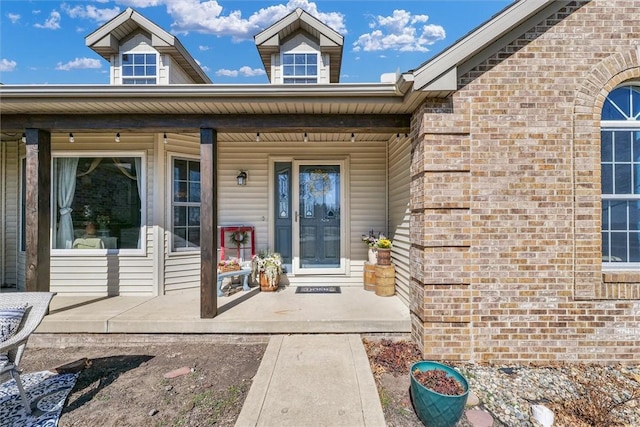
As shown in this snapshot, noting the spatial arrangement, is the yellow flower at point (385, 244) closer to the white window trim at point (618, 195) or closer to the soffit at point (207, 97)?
the soffit at point (207, 97)

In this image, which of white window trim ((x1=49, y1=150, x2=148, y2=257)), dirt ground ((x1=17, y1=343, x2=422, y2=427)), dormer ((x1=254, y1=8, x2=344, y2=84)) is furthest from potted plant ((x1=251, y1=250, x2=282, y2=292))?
dormer ((x1=254, y1=8, x2=344, y2=84))

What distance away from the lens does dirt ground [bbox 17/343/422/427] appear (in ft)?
7.68

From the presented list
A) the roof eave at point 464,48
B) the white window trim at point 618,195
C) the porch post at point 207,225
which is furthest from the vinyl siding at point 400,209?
the porch post at point 207,225

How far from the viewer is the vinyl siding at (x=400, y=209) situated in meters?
4.12

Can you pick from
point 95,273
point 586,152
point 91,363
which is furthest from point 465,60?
point 95,273

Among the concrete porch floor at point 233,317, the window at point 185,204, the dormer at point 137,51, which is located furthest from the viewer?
the dormer at point 137,51

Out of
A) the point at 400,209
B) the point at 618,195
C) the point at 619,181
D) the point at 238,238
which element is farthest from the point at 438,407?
the point at 238,238

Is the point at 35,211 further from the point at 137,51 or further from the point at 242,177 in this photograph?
the point at 137,51

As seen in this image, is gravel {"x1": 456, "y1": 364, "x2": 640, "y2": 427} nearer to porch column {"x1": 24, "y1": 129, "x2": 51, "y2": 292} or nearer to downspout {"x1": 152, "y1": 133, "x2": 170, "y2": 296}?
downspout {"x1": 152, "y1": 133, "x2": 170, "y2": 296}

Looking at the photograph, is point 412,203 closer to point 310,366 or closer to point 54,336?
point 310,366

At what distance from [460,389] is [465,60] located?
3096mm

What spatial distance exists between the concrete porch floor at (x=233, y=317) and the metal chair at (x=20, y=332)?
112 centimetres

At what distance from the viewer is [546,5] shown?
3.01 metres

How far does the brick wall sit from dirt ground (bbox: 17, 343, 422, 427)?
127 centimetres
